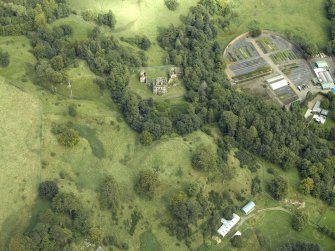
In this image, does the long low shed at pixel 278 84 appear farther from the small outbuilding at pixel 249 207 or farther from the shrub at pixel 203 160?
the small outbuilding at pixel 249 207

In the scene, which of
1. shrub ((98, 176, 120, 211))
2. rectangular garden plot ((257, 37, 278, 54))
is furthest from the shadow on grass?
rectangular garden plot ((257, 37, 278, 54))

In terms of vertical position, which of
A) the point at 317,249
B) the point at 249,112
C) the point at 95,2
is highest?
the point at 95,2

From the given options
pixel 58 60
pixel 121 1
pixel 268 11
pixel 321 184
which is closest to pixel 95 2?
pixel 121 1

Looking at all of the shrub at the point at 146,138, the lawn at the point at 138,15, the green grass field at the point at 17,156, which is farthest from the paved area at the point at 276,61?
the green grass field at the point at 17,156

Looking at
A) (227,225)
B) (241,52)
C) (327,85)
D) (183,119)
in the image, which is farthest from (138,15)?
(227,225)

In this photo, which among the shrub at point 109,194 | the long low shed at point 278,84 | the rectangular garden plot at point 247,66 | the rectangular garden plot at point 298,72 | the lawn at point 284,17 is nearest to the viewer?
the shrub at point 109,194

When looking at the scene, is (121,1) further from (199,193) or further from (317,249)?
(317,249)
